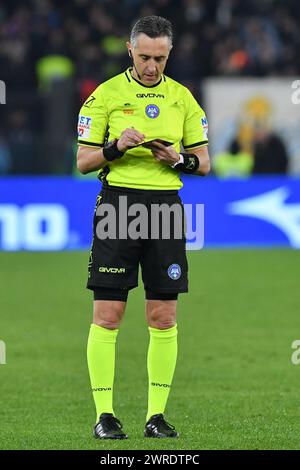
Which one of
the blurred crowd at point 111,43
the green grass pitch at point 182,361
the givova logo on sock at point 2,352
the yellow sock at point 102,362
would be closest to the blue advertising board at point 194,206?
the green grass pitch at point 182,361

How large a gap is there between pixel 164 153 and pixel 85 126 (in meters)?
0.46

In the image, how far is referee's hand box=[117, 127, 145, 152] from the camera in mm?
6246

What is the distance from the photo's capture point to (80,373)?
884 cm

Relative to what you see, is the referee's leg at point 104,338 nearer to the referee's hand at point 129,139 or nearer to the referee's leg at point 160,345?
the referee's leg at point 160,345

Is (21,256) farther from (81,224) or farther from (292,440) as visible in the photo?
(292,440)

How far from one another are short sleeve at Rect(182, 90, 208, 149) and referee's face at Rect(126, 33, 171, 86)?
0.88 feet

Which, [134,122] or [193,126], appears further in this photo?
[193,126]

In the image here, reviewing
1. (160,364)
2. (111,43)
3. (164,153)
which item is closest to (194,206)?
(111,43)

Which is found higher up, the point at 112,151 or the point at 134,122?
the point at 134,122

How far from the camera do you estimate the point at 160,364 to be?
21.7 ft

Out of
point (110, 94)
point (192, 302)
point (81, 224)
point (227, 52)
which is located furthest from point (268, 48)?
point (110, 94)

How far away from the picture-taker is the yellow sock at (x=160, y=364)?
6602mm

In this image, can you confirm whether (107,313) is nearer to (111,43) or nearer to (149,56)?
(149,56)

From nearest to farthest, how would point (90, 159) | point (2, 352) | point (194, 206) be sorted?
point (90, 159) < point (2, 352) < point (194, 206)
